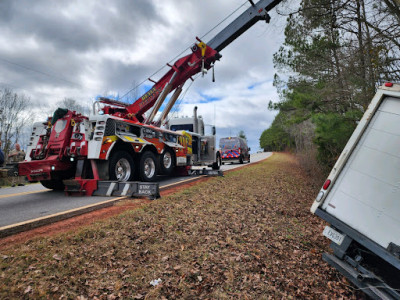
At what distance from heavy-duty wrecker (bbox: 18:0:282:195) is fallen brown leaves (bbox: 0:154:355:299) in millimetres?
2144

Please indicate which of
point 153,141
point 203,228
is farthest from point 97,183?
point 203,228

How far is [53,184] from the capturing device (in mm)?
7594

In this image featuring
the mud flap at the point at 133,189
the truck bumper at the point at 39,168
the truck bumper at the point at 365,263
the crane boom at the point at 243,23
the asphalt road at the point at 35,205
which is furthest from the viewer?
the crane boom at the point at 243,23

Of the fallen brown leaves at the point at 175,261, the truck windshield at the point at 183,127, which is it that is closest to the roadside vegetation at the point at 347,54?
the fallen brown leaves at the point at 175,261

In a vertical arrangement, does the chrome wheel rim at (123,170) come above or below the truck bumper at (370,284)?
above

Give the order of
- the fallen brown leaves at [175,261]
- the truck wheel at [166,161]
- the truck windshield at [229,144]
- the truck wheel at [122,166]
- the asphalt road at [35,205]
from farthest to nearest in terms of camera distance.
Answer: the truck windshield at [229,144] → the truck wheel at [166,161] → the truck wheel at [122,166] → the asphalt road at [35,205] → the fallen brown leaves at [175,261]

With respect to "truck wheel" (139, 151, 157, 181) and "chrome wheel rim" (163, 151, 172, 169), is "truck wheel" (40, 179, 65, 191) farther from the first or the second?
"chrome wheel rim" (163, 151, 172, 169)

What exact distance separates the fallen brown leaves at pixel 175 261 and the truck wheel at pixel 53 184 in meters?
3.87

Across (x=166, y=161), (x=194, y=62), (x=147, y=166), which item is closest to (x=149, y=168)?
(x=147, y=166)

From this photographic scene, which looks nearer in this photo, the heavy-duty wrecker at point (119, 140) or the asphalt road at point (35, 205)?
the asphalt road at point (35, 205)

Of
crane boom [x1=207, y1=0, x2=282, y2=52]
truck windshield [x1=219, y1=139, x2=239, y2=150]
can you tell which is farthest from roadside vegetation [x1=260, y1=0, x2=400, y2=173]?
truck windshield [x1=219, y1=139, x2=239, y2=150]

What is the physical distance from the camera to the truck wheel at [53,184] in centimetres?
753

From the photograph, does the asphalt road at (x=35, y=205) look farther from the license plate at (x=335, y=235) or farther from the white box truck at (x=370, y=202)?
the white box truck at (x=370, y=202)

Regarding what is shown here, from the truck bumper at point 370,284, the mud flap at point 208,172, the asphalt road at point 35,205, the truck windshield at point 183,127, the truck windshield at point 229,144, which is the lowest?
the truck bumper at point 370,284
